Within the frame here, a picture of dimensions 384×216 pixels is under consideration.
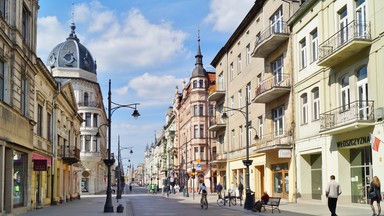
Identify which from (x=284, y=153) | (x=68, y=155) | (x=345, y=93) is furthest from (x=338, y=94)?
(x=68, y=155)

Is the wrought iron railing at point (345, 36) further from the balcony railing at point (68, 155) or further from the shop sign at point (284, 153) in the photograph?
the balcony railing at point (68, 155)

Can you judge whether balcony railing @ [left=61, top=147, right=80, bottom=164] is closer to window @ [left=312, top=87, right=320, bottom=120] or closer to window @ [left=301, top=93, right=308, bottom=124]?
window @ [left=301, top=93, right=308, bottom=124]

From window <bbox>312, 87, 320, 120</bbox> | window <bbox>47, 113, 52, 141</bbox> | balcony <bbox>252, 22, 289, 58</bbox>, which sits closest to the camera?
window <bbox>312, 87, 320, 120</bbox>

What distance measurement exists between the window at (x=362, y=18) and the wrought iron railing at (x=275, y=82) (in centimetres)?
942

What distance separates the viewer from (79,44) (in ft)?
258

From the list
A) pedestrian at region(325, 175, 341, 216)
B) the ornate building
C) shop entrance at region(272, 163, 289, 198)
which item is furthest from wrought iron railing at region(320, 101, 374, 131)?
the ornate building

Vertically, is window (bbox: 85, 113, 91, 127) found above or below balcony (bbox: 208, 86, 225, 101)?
below

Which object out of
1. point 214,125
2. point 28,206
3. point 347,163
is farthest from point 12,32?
point 214,125

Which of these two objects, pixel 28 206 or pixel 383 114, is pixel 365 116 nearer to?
pixel 383 114

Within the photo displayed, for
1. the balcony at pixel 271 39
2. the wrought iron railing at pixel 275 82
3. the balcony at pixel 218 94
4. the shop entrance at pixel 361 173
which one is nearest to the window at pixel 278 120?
the wrought iron railing at pixel 275 82

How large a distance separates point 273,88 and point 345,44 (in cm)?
1002

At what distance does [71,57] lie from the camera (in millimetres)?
73750

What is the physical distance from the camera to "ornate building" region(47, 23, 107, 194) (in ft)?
239

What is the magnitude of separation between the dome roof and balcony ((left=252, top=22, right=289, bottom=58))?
4258 centimetres
